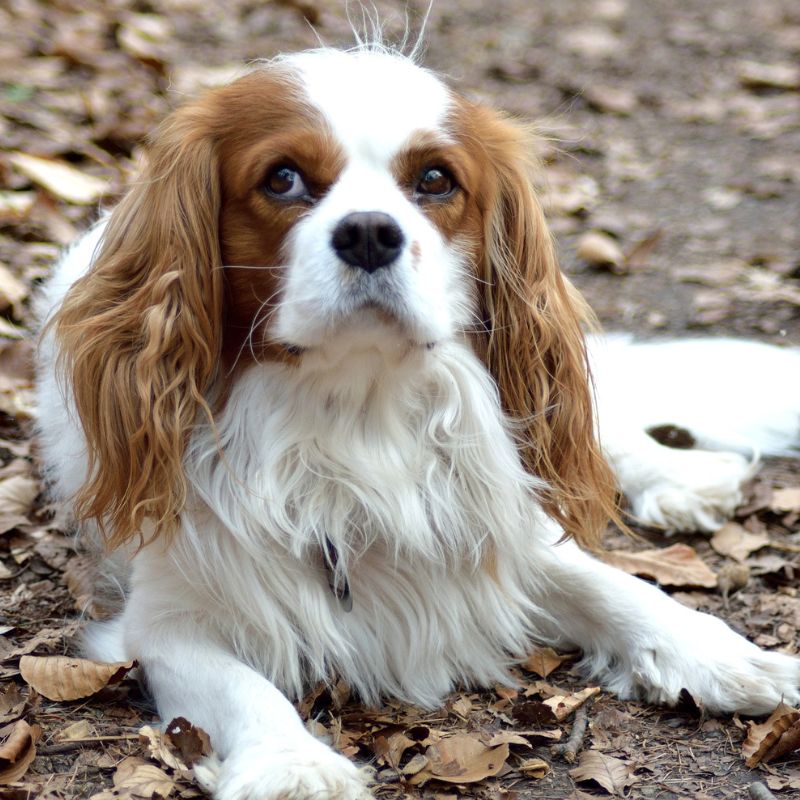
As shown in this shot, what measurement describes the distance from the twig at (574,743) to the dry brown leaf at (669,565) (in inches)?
27.4

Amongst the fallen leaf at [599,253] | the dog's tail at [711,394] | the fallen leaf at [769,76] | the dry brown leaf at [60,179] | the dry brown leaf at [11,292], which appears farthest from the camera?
the fallen leaf at [769,76]

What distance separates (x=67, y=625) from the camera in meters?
2.90

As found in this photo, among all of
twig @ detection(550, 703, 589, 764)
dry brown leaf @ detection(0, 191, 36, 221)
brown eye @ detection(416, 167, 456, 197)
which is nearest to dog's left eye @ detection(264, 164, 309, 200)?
brown eye @ detection(416, 167, 456, 197)

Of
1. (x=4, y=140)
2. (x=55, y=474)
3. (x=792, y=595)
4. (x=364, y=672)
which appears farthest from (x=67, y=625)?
(x=4, y=140)

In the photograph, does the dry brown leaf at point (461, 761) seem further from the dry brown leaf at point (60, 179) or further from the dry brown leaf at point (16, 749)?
the dry brown leaf at point (60, 179)

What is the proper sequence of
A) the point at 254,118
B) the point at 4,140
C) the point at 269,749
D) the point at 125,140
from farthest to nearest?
the point at 125,140 → the point at 4,140 → the point at 254,118 → the point at 269,749

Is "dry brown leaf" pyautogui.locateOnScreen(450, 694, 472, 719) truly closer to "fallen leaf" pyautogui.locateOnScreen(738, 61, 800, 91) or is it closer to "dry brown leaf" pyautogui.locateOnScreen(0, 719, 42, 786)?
"dry brown leaf" pyautogui.locateOnScreen(0, 719, 42, 786)

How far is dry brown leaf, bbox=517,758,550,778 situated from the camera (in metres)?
2.38

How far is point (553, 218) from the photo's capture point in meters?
5.69

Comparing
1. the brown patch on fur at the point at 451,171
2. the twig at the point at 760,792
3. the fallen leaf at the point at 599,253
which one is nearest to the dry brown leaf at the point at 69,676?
the brown patch on fur at the point at 451,171

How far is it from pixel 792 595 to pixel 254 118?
1816 mm

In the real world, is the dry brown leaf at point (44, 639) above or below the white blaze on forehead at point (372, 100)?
below

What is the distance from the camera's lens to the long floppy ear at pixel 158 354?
2.48 metres

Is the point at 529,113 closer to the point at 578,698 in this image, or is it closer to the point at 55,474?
the point at 55,474
